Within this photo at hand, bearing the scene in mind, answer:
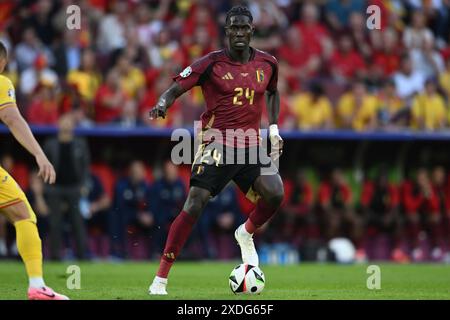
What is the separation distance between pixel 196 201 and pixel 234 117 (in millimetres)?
998

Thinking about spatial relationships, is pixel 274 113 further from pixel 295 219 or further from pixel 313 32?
pixel 313 32

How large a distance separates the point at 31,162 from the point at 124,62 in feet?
8.47

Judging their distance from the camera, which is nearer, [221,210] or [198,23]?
[221,210]

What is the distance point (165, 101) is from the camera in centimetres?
977

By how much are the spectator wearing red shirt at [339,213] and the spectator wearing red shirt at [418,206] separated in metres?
1.06

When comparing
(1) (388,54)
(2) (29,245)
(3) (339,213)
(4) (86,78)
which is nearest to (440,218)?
(3) (339,213)

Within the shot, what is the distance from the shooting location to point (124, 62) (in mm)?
18891

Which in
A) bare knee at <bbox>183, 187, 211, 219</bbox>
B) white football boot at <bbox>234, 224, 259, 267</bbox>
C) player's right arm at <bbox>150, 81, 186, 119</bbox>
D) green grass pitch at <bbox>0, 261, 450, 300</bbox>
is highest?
player's right arm at <bbox>150, 81, 186, 119</bbox>

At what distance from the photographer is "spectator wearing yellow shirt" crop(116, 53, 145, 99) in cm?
1872

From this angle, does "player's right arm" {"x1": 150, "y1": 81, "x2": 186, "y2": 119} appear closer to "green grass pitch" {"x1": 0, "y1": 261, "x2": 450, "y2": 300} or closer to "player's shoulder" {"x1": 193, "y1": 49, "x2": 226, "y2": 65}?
"player's shoulder" {"x1": 193, "y1": 49, "x2": 226, "y2": 65}

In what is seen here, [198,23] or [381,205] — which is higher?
[198,23]

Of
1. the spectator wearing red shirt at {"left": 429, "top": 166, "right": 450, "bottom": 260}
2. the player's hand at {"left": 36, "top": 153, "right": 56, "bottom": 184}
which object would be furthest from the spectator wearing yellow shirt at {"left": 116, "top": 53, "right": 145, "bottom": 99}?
the player's hand at {"left": 36, "top": 153, "right": 56, "bottom": 184}

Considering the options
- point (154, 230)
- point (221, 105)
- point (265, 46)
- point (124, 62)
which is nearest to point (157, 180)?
point (154, 230)

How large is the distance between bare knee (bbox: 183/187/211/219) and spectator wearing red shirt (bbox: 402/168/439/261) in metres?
10.5
